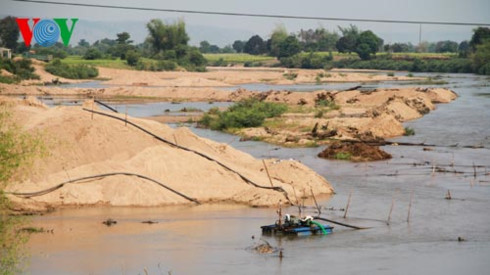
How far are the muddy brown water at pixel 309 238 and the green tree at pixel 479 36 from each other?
335 feet

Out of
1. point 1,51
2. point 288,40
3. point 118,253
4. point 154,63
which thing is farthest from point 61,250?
point 288,40

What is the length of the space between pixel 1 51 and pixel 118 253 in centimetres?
8724

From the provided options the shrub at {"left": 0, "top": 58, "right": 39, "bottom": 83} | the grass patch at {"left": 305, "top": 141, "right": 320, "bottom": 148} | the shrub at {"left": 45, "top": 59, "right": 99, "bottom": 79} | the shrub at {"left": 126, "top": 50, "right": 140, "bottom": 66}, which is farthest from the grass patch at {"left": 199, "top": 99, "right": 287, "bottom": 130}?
the shrub at {"left": 126, "top": 50, "right": 140, "bottom": 66}

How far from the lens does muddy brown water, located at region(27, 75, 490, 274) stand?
22766 millimetres

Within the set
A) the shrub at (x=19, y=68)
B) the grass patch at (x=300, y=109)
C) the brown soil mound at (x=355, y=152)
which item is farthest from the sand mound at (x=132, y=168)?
the shrub at (x=19, y=68)

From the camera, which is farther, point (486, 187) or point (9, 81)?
point (9, 81)

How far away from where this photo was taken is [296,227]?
2577cm

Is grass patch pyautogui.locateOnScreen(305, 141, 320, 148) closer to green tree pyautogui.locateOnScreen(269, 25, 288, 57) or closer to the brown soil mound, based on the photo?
the brown soil mound

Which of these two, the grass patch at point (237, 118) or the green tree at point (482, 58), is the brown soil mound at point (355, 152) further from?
the green tree at point (482, 58)

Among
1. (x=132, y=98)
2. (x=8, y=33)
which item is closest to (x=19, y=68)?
(x=132, y=98)

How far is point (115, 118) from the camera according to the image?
1297 inches

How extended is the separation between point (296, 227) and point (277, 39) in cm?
16101

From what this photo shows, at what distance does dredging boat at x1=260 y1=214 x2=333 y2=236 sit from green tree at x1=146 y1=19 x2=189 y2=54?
118 meters

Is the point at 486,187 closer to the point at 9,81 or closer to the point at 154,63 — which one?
the point at 9,81
